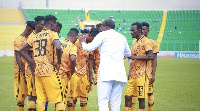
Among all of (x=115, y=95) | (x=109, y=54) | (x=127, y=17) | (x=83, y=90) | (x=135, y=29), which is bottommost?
(x=83, y=90)

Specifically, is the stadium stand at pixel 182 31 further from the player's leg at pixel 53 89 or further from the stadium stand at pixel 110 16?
the player's leg at pixel 53 89

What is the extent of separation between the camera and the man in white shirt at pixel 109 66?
289 inches

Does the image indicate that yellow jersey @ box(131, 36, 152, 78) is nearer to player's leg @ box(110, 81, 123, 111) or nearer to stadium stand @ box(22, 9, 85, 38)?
player's leg @ box(110, 81, 123, 111)

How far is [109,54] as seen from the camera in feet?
24.3

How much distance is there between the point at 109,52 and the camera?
7414mm

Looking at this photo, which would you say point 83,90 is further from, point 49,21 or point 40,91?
point 49,21

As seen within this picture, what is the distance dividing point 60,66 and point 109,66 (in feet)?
6.81

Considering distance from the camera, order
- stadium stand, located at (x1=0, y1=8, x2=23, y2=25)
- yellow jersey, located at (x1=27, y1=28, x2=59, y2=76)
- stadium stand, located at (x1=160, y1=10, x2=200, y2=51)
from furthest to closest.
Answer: stadium stand, located at (x1=0, y1=8, x2=23, y2=25) < stadium stand, located at (x1=160, y1=10, x2=200, y2=51) < yellow jersey, located at (x1=27, y1=28, x2=59, y2=76)

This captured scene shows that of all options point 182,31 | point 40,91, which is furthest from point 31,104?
point 182,31

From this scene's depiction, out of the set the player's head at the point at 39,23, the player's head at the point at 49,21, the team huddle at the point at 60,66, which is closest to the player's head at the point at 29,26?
the team huddle at the point at 60,66

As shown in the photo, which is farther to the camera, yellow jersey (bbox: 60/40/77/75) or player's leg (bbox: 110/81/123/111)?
yellow jersey (bbox: 60/40/77/75)

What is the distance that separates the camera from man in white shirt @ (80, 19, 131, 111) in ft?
24.1

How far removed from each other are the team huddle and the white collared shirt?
4.1 inches

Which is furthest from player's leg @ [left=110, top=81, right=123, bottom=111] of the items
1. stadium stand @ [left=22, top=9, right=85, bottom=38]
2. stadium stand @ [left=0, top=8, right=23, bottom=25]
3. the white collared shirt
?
stadium stand @ [left=0, top=8, right=23, bottom=25]
